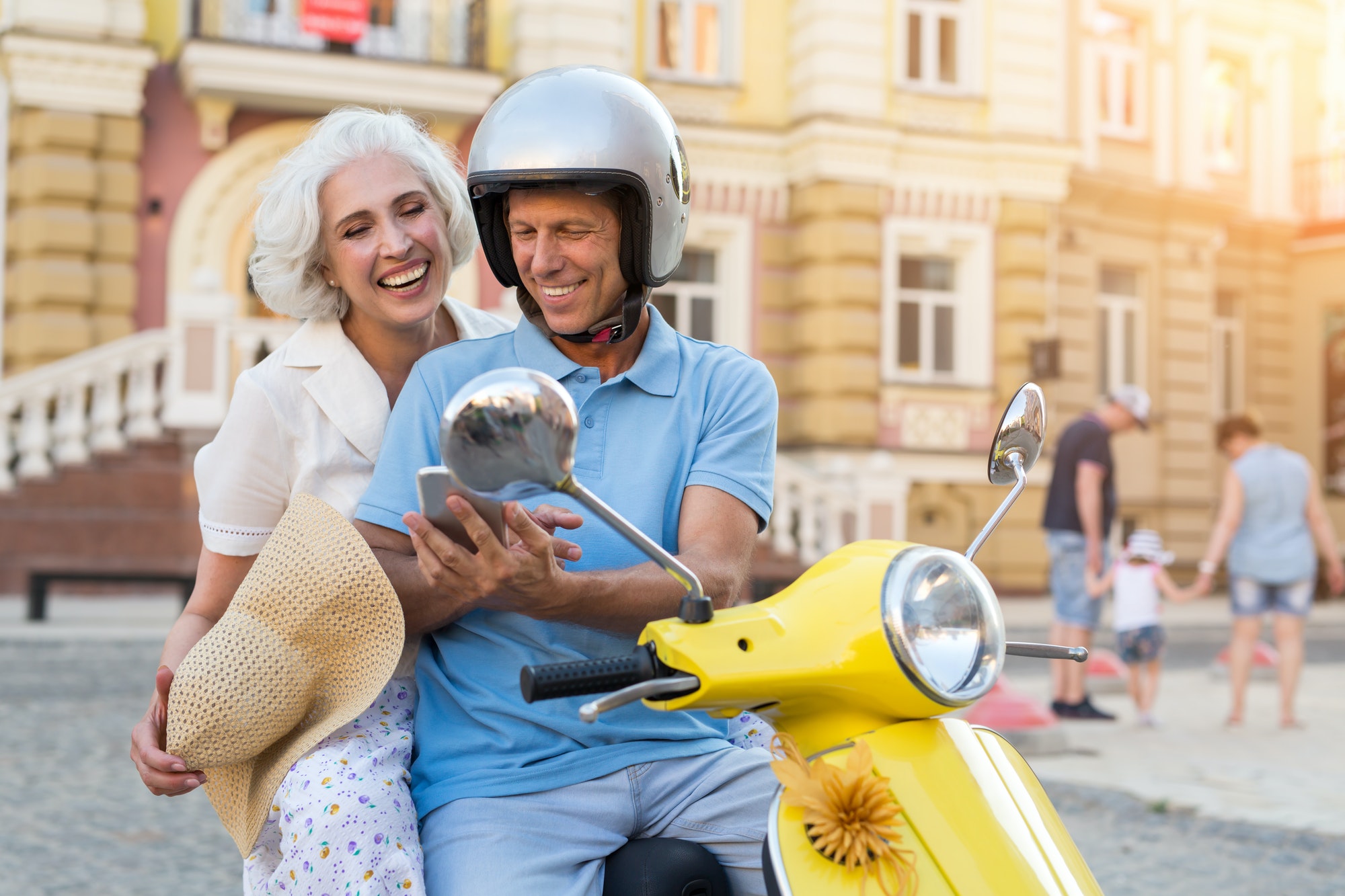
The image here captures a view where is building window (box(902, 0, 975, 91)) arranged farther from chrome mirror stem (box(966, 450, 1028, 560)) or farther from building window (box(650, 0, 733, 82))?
chrome mirror stem (box(966, 450, 1028, 560))

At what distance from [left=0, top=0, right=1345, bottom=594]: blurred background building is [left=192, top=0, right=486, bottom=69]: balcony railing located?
4cm

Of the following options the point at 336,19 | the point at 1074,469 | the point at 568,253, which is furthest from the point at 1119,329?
the point at 568,253

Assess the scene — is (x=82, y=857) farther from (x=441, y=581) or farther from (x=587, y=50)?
(x=587, y=50)

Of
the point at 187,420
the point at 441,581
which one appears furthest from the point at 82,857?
the point at 187,420

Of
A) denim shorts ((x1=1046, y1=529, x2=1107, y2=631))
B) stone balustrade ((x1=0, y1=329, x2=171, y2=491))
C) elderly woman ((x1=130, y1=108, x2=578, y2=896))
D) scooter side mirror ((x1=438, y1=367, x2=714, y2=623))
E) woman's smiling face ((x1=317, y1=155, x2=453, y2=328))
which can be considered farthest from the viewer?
stone balustrade ((x1=0, y1=329, x2=171, y2=491))

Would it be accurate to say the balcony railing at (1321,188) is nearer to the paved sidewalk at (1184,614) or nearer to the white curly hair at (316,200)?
the paved sidewalk at (1184,614)

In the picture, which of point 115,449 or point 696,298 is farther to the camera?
point 696,298

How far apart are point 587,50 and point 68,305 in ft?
20.1

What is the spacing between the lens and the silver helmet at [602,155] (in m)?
1.80

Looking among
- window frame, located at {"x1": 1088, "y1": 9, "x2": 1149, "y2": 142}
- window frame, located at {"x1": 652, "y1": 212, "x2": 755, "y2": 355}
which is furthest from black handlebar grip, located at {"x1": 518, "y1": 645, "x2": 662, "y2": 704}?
window frame, located at {"x1": 1088, "y1": 9, "x2": 1149, "y2": 142}

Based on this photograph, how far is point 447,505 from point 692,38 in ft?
54.2

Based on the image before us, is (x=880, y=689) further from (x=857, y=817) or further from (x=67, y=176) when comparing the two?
(x=67, y=176)

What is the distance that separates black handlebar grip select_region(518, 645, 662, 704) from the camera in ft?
4.55

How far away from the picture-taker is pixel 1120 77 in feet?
63.4
